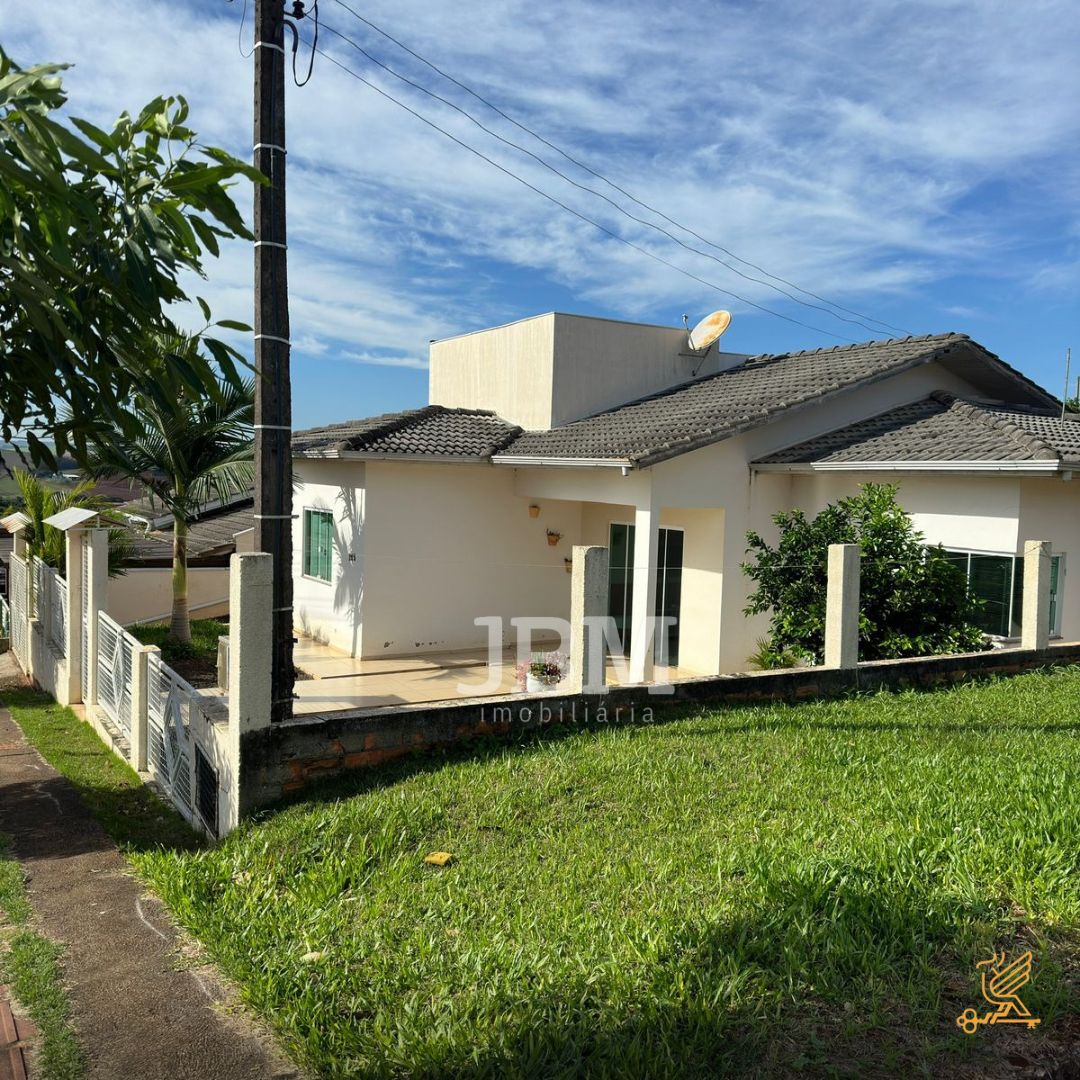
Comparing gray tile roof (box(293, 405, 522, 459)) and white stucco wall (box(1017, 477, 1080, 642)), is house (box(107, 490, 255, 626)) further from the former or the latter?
white stucco wall (box(1017, 477, 1080, 642))

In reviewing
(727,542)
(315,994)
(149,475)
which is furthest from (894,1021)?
(149,475)

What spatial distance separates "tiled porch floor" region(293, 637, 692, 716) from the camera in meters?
11.0

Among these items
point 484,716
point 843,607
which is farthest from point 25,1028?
point 843,607

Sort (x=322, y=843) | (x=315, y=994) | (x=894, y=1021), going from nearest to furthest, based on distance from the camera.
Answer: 1. (x=894, y=1021)
2. (x=315, y=994)
3. (x=322, y=843)

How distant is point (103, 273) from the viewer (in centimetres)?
313

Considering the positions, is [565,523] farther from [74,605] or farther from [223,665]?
[74,605]

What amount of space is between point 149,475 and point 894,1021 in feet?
42.2

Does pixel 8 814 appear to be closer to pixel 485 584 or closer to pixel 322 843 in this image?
pixel 322 843

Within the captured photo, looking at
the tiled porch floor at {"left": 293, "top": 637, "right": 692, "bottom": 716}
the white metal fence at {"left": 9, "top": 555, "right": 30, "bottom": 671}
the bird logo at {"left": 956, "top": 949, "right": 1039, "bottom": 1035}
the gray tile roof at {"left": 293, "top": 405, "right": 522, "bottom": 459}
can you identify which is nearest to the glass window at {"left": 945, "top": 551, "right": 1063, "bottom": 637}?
the tiled porch floor at {"left": 293, "top": 637, "right": 692, "bottom": 716}

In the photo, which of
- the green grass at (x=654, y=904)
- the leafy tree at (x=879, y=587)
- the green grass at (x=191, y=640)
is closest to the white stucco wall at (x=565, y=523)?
the leafy tree at (x=879, y=587)

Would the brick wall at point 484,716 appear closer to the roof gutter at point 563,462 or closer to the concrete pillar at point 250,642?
the concrete pillar at point 250,642

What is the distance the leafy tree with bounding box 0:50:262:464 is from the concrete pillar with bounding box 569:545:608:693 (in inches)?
180

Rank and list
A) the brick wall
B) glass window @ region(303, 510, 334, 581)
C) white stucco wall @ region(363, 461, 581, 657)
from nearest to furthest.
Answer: the brick wall < white stucco wall @ region(363, 461, 581, 657) < glass window @ region(303, 510, 334, 581)

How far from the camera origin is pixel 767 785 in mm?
6188
